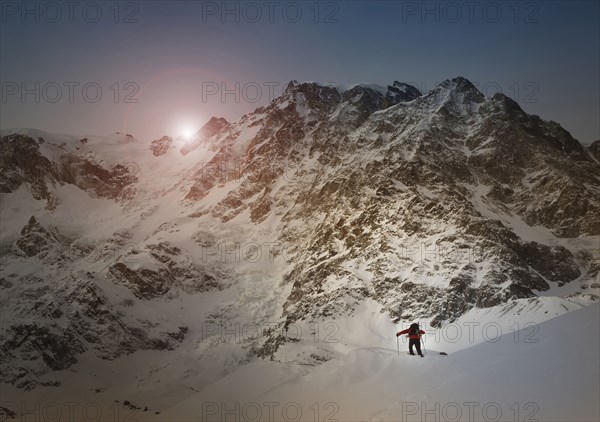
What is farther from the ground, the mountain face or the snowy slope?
the mountain face

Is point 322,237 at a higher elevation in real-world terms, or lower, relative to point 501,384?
higher

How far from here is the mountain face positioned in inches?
3799

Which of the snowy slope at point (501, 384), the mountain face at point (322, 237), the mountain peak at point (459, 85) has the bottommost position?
the snowy slope at point (501, 384)

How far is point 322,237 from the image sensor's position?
385ft

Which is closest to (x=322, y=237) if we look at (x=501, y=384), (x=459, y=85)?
(x=459, y=85)

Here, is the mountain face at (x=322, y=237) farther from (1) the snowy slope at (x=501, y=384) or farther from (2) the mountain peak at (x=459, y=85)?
(1) the snowy slope at (x=501, y=384)

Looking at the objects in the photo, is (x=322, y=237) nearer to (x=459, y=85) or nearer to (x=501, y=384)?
(x=459, y=85)

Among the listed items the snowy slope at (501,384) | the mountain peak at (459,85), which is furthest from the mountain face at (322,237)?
the snowy slope at (501,384)

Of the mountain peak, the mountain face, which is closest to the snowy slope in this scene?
the mountain face

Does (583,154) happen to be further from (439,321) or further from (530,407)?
(530,407)

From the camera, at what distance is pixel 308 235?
128m

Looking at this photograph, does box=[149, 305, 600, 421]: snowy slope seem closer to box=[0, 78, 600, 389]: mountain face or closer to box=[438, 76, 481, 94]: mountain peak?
box=[0, 78, 600, 389]: mountain face

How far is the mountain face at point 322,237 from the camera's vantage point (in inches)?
3799

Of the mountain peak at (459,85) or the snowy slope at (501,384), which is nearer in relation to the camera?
the snowy slope at (501,384)
